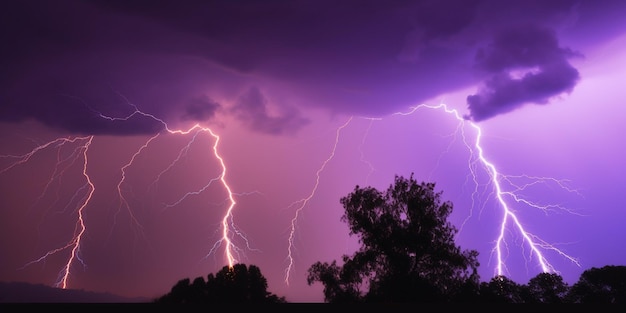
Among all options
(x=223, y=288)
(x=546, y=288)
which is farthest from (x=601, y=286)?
(x=223, y=288)

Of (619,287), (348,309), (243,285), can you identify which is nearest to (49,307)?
(348,309)

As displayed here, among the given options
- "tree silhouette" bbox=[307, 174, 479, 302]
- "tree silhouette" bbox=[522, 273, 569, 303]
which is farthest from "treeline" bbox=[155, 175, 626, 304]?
"tree silhouette" bbox=[522, 273, 569, 303]

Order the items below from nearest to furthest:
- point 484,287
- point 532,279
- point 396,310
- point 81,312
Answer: point 81,312 < point 396,310 < point 484,287 < point 532,279

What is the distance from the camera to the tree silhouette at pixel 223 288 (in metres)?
36.3

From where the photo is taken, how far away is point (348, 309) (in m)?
8.48

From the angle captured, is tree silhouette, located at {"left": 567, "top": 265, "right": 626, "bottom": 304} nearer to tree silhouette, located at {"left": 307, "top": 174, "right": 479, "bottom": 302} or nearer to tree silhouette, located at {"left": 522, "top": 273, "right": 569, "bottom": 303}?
tree silhouette, located at {"left": 522, "top": 273, "right": 569, "bottom": 303}

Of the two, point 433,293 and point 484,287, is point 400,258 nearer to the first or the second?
point 433,293

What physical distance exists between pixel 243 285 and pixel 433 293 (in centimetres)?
2213

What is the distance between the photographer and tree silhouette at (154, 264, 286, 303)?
36.3 meters

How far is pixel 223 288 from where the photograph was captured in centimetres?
3662

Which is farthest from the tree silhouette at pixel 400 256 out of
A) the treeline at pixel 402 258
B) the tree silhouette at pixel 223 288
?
the tree silhouette at pixel 223 288

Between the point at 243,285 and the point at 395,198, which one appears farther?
the point at 243,285

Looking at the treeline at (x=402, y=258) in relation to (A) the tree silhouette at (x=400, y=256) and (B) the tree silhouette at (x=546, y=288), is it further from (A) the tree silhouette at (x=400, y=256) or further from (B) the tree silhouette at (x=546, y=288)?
(B) the tree silhouette at (x=546, y=288)

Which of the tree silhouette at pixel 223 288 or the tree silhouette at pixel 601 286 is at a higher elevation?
the tree silhouette at pixel 223 288
